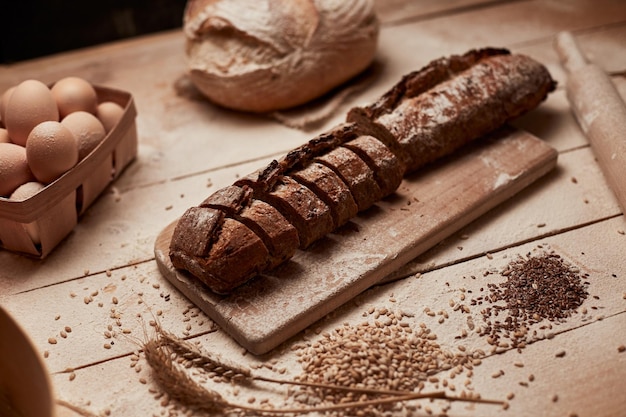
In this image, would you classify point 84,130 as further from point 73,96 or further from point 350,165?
point 350,165

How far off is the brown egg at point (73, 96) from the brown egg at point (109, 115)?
0.04 m

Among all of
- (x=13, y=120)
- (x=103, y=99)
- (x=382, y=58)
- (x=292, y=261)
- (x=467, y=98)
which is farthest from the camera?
(x=382, y=58)

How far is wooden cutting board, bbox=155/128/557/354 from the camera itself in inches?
84.7

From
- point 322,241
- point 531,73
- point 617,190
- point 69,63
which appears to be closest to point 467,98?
point 531,73

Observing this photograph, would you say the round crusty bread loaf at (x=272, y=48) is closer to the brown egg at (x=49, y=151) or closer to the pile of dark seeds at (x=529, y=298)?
the brown egg at (x=49, y=151)

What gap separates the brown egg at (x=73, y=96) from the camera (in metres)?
2.68

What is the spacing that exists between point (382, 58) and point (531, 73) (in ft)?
3.15

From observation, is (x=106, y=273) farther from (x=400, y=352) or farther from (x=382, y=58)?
(x=382, y=58)

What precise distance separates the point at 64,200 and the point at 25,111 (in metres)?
0.34

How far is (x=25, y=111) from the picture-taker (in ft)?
8.23

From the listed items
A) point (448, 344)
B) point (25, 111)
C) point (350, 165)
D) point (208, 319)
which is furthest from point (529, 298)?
point (25, 111)

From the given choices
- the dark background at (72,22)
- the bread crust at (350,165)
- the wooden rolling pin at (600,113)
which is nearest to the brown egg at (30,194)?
the bread crust at (350,165)

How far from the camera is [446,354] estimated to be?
207 cm

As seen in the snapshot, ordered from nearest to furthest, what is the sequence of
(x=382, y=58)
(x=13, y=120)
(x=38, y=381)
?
(x=38, y=381)
(x=13, y=120)
(x=382, y=58)
